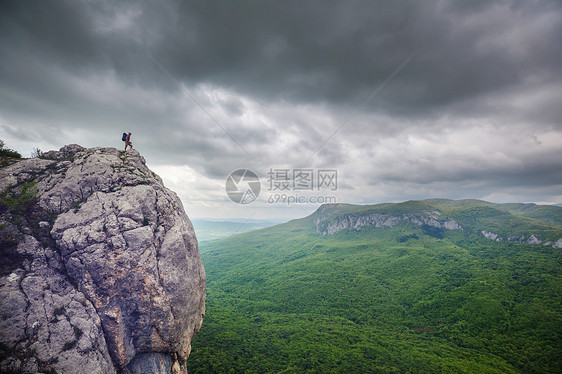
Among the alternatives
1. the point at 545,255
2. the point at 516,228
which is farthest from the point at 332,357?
the point at 516,228

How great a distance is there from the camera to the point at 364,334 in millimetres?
82438

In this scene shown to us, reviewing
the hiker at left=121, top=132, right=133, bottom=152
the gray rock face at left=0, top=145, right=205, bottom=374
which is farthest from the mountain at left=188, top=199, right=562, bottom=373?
the hiker at left=121, top=132, right=133, bottom=152

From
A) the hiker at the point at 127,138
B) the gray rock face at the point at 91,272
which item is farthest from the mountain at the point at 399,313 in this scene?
the hiker at the point at 127,138

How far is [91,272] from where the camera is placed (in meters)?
19.9

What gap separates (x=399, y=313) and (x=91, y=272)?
12517 centimetres

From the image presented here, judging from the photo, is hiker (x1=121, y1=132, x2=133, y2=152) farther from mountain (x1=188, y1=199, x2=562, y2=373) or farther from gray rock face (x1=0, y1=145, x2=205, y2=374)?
mountain (x1=188, y1=199, x2=562, y2=373)

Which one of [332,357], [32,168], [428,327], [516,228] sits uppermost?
[32,168]

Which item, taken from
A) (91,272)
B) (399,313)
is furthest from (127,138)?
(399,313)

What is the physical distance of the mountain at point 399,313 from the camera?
64.6 meters

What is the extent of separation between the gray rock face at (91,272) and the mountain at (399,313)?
146ft

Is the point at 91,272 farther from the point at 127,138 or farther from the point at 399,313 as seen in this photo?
the point at 399,313

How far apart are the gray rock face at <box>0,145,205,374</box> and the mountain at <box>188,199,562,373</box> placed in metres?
44.5

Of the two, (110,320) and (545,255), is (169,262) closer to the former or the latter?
(110,320)

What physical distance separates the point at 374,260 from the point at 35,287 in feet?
587
